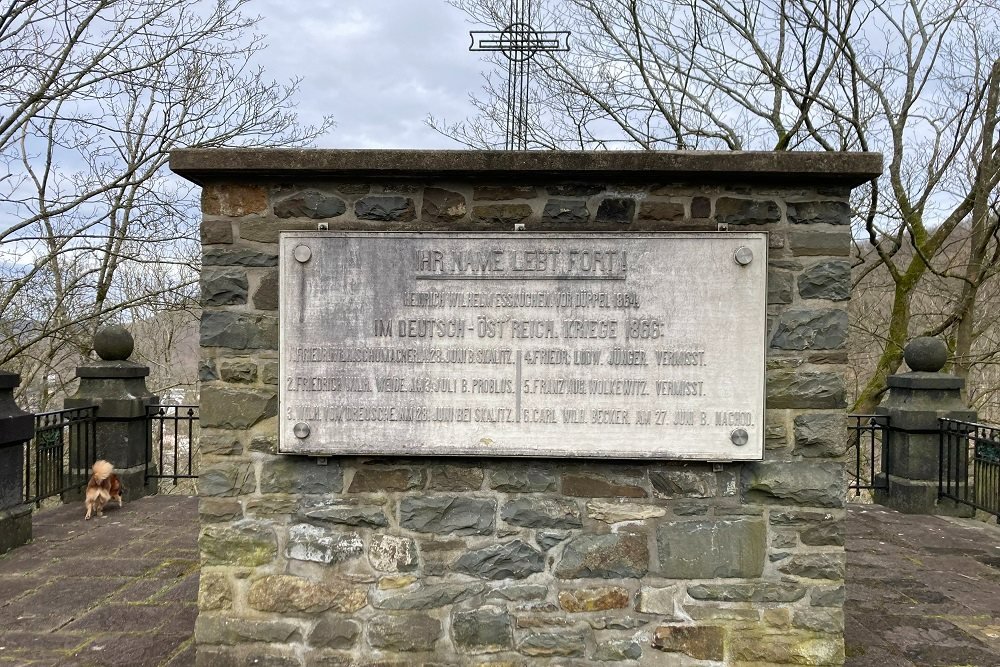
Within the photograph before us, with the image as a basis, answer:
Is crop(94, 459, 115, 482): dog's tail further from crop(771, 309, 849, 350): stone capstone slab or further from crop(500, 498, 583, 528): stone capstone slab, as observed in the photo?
crop(771, 309, 849, 350): stone capstone slab

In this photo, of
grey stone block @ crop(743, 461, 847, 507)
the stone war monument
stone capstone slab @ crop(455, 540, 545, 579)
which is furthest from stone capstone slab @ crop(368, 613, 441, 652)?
grey stone block @ crop(743, 461, 847, 507)

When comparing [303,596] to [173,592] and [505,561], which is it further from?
[173,592]

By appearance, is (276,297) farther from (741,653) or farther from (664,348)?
(741,653)

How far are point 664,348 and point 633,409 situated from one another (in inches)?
13.7

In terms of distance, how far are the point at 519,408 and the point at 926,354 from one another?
641 centimetres

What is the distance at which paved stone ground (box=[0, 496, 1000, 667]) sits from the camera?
384 cm

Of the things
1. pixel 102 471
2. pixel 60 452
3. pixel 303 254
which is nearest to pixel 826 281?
pixel 303 254

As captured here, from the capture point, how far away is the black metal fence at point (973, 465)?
6.78 metres

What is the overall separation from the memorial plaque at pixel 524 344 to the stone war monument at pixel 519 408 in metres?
0.01

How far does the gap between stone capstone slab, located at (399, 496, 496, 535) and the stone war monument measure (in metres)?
0.01

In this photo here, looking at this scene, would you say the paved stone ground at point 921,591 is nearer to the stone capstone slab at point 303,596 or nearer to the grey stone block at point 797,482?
the grey stone block at point 797,482

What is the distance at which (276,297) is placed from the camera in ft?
11.4

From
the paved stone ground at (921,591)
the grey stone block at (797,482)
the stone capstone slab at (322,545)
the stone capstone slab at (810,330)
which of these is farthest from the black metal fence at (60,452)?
the paved stone ground at (921,591)

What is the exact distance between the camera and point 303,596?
Answer: 3451mm
